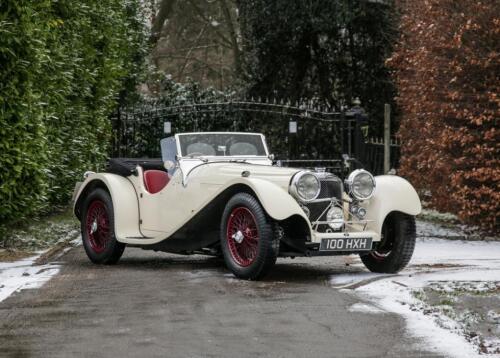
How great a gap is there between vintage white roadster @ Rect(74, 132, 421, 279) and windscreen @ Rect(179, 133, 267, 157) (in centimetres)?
1

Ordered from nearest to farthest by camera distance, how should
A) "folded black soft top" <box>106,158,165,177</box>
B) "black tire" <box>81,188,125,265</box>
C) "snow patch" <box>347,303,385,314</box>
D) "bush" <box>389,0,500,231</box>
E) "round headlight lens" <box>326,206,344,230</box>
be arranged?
1. "snow patch" <box>347,303,385,314</box>
2. "round headlight lens" <box>326,206,344,230</box>
3. "black tire" <box>81,188,125,265</box>
4. "folded black soft top" <box>106,158,165,177</box>
5. "bush" <box>389,0,500,231</box>

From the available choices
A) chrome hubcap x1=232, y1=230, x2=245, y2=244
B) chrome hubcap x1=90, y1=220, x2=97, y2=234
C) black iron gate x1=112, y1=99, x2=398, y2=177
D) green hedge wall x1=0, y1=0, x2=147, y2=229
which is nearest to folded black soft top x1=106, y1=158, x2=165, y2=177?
chrome hubcap x1=90, y1=220, x2=97, y2=234

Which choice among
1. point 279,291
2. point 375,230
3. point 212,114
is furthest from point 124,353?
point 212,114

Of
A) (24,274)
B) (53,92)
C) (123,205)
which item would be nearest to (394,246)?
(123,205)

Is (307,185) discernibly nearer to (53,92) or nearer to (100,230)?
(100,230)

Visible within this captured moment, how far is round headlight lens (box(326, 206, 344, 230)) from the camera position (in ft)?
30.4

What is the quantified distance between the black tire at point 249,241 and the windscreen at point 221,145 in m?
1.71

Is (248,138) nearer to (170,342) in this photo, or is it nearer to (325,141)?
(170,342)

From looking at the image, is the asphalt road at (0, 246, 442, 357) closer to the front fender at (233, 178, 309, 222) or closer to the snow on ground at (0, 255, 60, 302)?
the snow on ground at (0, 255, 60, 302)

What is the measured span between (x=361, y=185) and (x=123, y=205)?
2.67m

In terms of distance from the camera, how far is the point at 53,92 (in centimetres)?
1396

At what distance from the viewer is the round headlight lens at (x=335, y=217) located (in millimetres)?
9258

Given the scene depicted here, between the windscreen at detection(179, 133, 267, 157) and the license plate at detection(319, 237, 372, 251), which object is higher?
the windscreen at detection(179, 133, 267, 157)

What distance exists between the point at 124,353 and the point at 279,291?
266 centimetres
